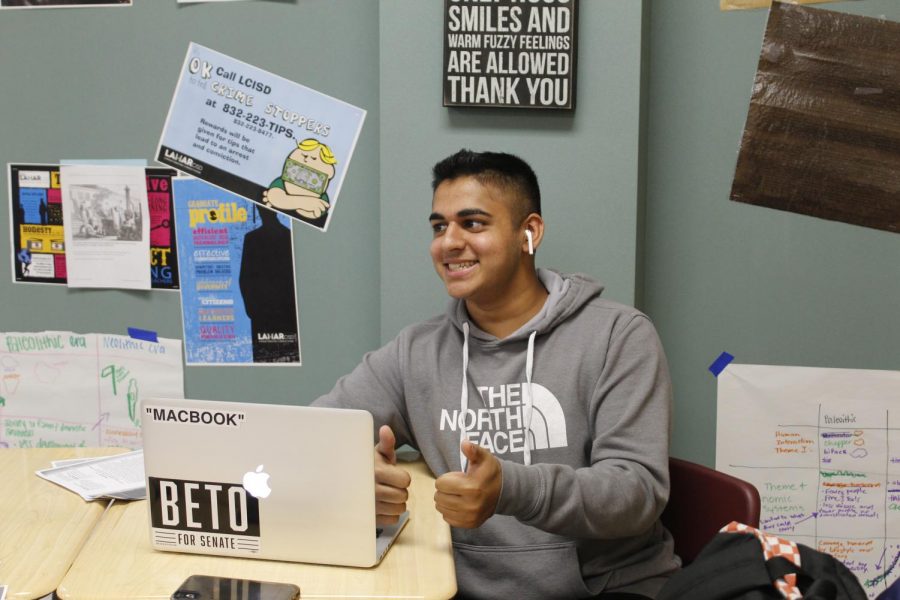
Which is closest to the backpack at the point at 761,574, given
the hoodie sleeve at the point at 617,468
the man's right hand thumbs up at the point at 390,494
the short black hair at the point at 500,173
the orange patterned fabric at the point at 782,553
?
the orange patterned fabric at the point at 782,553

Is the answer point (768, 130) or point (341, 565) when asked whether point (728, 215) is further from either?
point (341, 565)

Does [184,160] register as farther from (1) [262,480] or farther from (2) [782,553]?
(2) [782,553]

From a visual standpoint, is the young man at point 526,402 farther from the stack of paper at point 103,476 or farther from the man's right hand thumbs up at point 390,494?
the stack of paper at point 103,476

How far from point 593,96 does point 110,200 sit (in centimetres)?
130

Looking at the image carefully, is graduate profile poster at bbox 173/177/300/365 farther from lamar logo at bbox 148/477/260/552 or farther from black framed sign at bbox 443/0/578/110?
lamar logo at bbox 148/477/260/552

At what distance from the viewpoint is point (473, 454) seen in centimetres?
137

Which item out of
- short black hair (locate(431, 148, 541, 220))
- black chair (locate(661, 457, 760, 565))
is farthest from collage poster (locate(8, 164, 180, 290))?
black chair (locate(661, 457, 760, 565))

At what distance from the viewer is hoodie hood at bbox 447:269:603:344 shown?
5.73 ft

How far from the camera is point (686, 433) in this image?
2.27 metres

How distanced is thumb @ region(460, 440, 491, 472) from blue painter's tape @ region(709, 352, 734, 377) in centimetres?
103

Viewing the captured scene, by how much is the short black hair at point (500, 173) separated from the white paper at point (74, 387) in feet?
3.48

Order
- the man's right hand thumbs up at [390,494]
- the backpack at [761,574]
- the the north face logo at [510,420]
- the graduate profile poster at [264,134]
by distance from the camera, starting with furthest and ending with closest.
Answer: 1. the graduate profile poster at [264,134]
2. the the north face logo at [510,420]
3. the man's right hand thumbs up at [390,494]
4. the backpack at [761,574]

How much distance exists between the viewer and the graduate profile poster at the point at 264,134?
7.42 feet

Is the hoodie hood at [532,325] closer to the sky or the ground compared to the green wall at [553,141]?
closer to the ground
